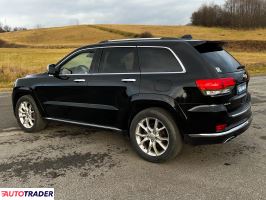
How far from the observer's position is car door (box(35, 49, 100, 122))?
18.3 ft

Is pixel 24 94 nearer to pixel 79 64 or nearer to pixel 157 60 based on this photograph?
pixel 79 64

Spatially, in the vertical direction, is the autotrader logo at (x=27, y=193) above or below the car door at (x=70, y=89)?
below

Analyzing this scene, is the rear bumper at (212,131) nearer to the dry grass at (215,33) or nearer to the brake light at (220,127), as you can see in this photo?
the brake light at (220,127)

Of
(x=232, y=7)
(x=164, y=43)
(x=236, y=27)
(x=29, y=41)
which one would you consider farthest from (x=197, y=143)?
(x=232, y=7)

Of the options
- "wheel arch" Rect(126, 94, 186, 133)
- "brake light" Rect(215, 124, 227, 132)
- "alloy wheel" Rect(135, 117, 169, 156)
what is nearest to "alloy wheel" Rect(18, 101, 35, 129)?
"wheel arch" Rect(126, 94, 186, 133)

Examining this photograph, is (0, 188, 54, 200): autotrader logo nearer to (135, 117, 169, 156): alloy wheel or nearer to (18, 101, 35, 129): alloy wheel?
(135, 117, 169, 156): alloy wheel

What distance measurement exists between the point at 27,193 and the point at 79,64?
2520 millimetres

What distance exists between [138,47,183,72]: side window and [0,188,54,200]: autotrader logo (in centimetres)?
207

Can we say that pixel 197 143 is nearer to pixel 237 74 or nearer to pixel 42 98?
pixel 237 74

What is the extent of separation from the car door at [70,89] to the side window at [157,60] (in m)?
0.90

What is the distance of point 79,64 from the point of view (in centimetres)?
587

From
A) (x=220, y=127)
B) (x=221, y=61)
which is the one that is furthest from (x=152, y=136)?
(x=221, y=61)

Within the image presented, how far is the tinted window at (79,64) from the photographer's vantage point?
5.63 meters

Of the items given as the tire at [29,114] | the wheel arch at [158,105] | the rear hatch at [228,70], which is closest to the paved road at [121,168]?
the tire at [29,114]
